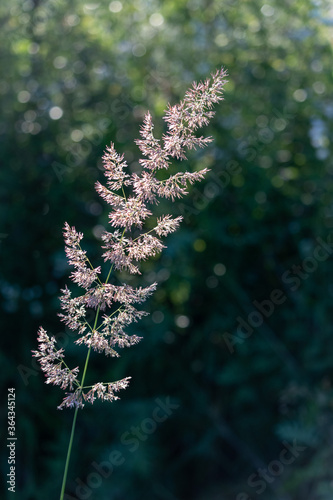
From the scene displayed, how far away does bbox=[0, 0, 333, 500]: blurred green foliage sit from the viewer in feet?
9.36

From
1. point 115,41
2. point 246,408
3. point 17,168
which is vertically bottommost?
point 246,408

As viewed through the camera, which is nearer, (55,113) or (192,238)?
(192,238)

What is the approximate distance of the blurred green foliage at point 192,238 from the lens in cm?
285

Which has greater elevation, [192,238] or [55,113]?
[55,113]

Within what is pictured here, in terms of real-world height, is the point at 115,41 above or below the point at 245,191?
above

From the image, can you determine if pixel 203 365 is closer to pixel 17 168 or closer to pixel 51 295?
pixel 51 295

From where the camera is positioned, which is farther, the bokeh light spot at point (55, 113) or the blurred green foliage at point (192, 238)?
the bokeh light spot at point (55, 113)

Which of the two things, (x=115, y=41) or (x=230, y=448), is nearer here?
(x=230, y=448)

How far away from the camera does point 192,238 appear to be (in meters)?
2.79

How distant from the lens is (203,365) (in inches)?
119

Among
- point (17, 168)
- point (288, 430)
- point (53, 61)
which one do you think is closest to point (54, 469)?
point (288, 430)

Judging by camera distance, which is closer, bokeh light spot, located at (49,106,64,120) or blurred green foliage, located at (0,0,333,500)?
blurred green foliage, located at (0,0,333,500)

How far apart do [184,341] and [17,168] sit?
117cm

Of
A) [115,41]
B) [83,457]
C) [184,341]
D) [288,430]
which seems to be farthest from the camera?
[115,41]
